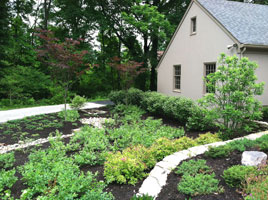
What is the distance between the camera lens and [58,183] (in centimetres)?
355

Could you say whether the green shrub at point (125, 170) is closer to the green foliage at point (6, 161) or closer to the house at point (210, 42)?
the green foliage at point (6, 161)

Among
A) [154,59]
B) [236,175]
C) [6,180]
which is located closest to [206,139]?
[236,175]

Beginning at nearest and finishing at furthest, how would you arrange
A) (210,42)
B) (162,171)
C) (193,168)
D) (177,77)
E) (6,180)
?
(6,180), (193,168), (162,171), (210,42), (177,77)

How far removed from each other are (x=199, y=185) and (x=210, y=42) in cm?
771

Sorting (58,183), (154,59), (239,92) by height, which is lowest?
(58,183)

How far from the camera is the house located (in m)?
8.27

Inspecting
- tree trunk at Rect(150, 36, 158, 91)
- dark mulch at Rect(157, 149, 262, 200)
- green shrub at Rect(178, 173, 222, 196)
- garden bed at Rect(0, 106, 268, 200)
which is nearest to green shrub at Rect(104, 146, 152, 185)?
garden bed at Rect(0, 106, 268, 200)

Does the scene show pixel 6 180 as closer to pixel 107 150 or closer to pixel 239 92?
pixel 107 150

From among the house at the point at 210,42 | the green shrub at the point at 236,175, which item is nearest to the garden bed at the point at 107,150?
the green shrub at the point at 236,175

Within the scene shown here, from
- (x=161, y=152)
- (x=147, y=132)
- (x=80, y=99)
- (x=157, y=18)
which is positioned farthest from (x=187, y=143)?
(x=157, y=18)

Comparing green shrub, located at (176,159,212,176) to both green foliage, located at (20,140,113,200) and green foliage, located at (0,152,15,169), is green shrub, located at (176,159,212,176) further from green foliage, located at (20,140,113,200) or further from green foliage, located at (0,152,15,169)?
green foliage, located at (0,152,15,169)

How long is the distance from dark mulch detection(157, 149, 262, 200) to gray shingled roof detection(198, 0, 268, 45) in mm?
5438

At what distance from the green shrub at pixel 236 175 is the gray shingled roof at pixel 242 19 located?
19.6 ft

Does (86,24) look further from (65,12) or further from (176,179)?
(176,179)
